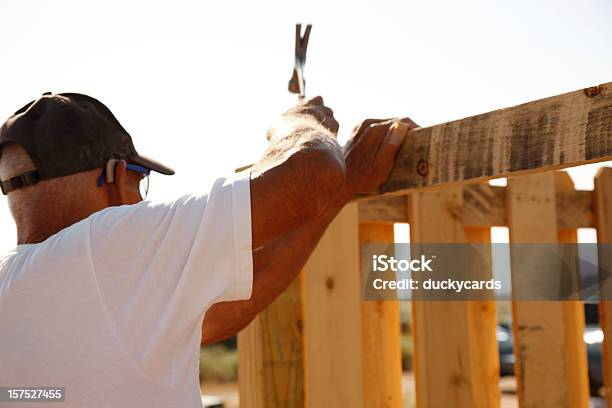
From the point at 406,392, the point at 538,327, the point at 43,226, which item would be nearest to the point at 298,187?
the point at 43,226

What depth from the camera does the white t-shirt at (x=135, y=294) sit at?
153cm

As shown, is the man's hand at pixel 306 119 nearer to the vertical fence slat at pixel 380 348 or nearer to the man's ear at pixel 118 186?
the man's ear at pixel 118 186

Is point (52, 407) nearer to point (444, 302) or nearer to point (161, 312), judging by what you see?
point (161, 312)

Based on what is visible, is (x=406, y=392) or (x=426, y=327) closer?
(x=426, y=327)

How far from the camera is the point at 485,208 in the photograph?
288 centimetres

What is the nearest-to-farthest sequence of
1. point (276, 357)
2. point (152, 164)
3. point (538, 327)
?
1. point (152, 164)
2. point (276, 357)
3. point (538, 327)

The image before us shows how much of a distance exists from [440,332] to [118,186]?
1.37 m

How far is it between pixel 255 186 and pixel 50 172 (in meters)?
0.52

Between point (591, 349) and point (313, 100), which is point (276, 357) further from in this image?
point (591, 349)

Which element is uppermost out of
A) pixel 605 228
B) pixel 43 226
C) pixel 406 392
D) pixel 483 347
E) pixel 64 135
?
pixel 64 135

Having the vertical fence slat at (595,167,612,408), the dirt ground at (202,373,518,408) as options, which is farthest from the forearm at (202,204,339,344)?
the dirt ground at (202,373,518,408)

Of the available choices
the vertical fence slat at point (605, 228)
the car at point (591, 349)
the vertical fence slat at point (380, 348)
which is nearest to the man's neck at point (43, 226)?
the vertical fence slat at point (380, 348)

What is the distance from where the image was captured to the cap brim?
1910 millimetres

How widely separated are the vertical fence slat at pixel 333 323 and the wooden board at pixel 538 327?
2.02ft
